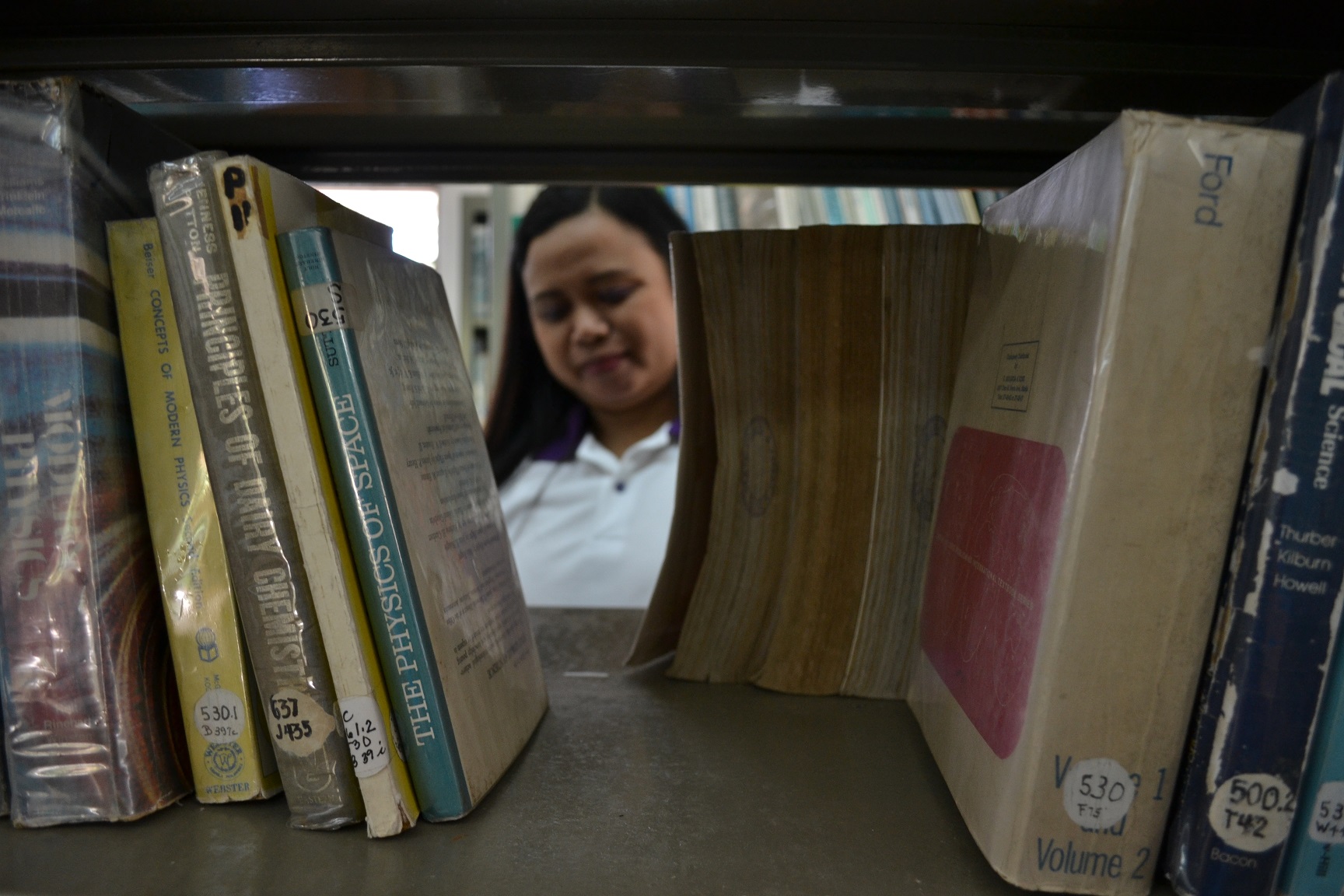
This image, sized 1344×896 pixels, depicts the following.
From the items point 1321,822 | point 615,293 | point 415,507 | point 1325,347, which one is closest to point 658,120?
point 415,507

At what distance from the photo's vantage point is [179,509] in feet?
1.72

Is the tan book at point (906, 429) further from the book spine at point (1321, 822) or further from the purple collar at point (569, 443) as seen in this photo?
the purple collar at point (569, 443)

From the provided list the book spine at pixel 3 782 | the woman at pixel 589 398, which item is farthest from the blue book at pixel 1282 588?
the woman at pixel 589 398

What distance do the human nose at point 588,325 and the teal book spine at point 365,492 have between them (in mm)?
1337

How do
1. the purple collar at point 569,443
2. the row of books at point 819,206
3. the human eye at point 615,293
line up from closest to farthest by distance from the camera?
the row of books at point 819,206 < the human eye at point 615,293 < the purple collar at point 569,443

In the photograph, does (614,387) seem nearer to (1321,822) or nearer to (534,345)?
(534,345)

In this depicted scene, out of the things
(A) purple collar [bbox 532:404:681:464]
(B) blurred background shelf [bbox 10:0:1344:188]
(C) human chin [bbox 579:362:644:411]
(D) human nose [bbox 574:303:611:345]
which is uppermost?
(B) blurred background shelf [bbox 10:0:1344:188]

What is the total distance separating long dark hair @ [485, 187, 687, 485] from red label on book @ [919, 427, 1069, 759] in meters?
1.28

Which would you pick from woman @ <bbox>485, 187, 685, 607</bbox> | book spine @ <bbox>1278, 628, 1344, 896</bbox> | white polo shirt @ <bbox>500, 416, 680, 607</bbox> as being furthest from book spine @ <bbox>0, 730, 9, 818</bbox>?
white polo shirt @ <bbox>500, 416, 680, 607</bbox>

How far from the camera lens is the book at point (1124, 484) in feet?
1.29

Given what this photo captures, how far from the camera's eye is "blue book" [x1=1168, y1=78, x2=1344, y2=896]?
1.29 ft

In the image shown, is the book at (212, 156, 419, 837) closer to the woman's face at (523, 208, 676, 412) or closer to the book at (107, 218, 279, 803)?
the book at (107, 218, 279, 803)

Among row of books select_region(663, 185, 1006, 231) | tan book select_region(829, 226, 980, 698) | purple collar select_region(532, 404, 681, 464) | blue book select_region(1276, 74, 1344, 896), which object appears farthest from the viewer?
purple collar select_region(532, 404, 681, 464)

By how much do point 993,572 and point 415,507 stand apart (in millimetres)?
380
